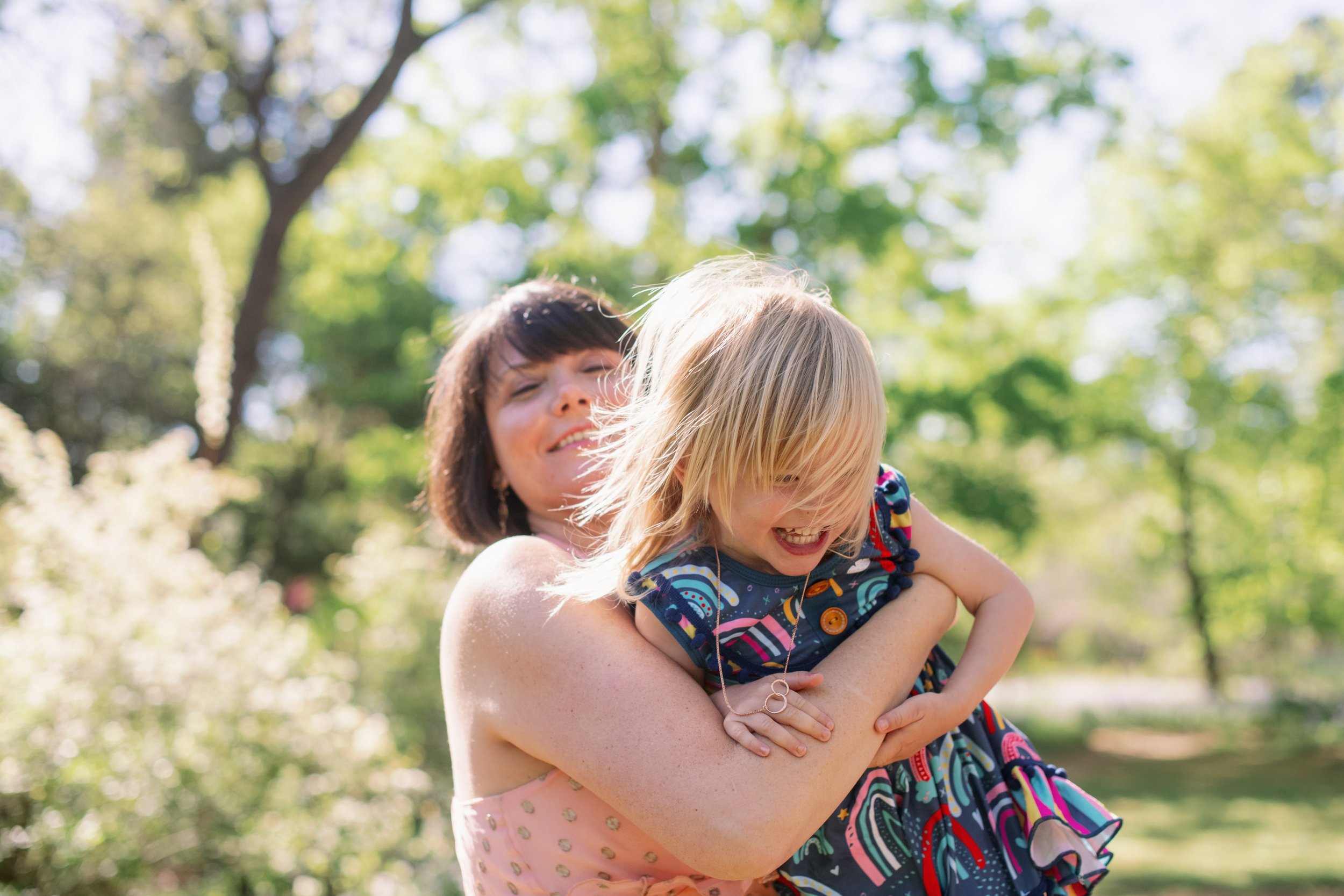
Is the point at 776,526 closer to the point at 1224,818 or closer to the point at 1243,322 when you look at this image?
the point at 1224,818

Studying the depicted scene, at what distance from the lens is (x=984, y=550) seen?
1.82 m

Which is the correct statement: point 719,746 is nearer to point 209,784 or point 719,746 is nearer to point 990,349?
point 209,784

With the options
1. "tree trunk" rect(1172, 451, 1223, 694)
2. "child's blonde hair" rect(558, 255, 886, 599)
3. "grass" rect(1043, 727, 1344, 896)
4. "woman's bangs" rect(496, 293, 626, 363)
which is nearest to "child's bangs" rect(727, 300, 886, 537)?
"child's blonde hair" rect(558, 255, 886, 599)

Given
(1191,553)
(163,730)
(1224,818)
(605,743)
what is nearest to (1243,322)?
(1191,553)

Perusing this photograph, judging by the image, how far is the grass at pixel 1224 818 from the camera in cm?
963

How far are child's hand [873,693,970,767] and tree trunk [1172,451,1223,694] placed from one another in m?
20.3

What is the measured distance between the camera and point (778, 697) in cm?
145

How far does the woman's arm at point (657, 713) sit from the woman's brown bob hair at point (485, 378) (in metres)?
0.59

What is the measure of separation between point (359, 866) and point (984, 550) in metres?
3.60

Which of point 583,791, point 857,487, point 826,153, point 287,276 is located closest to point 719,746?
point 583,791

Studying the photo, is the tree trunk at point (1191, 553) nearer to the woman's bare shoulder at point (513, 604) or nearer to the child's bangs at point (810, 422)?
the child's bangs at point (810, 422)

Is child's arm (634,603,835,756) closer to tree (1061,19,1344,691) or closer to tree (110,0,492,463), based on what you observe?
tree (110,0,492,463)

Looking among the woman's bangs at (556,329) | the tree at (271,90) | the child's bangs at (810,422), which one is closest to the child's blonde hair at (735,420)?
the child's bangs at (810,422)

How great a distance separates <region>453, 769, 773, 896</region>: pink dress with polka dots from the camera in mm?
1560
